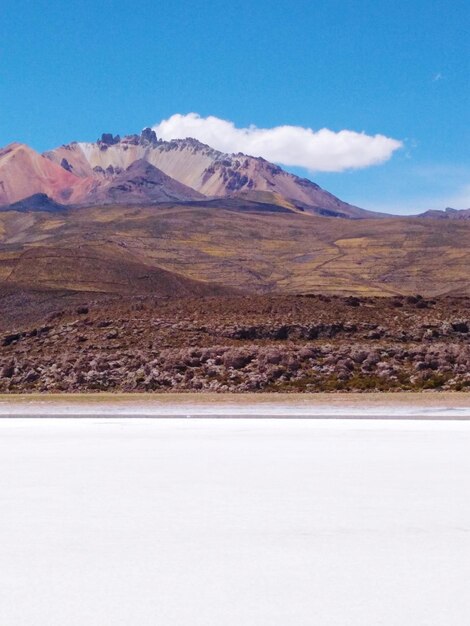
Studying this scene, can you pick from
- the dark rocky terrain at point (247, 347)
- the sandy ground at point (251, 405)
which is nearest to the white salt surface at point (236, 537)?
the sandy ground at point (251, 405)

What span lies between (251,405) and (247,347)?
605 inches

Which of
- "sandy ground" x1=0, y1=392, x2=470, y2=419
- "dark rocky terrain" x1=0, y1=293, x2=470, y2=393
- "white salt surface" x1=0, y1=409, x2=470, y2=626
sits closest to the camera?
"white salt surface" x1=0, y1=409, x2=470, y2=626

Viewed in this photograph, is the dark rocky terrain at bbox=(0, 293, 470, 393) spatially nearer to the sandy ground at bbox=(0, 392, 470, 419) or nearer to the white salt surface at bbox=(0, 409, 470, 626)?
the sandy ground at bbox=(0, 392, 470, 419)

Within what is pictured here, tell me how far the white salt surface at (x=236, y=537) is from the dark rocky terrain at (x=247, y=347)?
83.0 feet

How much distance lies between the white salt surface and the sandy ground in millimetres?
10075

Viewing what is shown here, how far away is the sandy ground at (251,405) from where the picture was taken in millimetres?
27406

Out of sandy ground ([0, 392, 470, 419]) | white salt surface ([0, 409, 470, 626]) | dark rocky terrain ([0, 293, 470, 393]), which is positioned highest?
dark rocky terrain ([0, 293, 470, 393])

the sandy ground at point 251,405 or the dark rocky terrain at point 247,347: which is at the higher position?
the dark rocky terrain at point 247,347

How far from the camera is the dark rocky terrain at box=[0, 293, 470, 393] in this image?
42406 millimetres

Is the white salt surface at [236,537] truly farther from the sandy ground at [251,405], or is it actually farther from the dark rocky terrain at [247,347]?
the dark rocky terrain at [247,347]

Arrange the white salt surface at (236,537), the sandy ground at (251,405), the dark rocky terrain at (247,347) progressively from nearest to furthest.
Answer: the white salt surface at (236,537) → the sandy ground at (251,405) → the dark rocky terrain at (247,347)

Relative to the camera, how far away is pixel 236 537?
9.40 meters

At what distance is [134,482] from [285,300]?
1701 inches

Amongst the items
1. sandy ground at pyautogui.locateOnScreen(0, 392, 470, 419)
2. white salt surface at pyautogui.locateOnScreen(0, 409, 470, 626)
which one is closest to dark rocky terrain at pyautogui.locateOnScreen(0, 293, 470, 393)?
sandy ground at pyautogui.locateOnScreen(0, 392, 470, 419)
